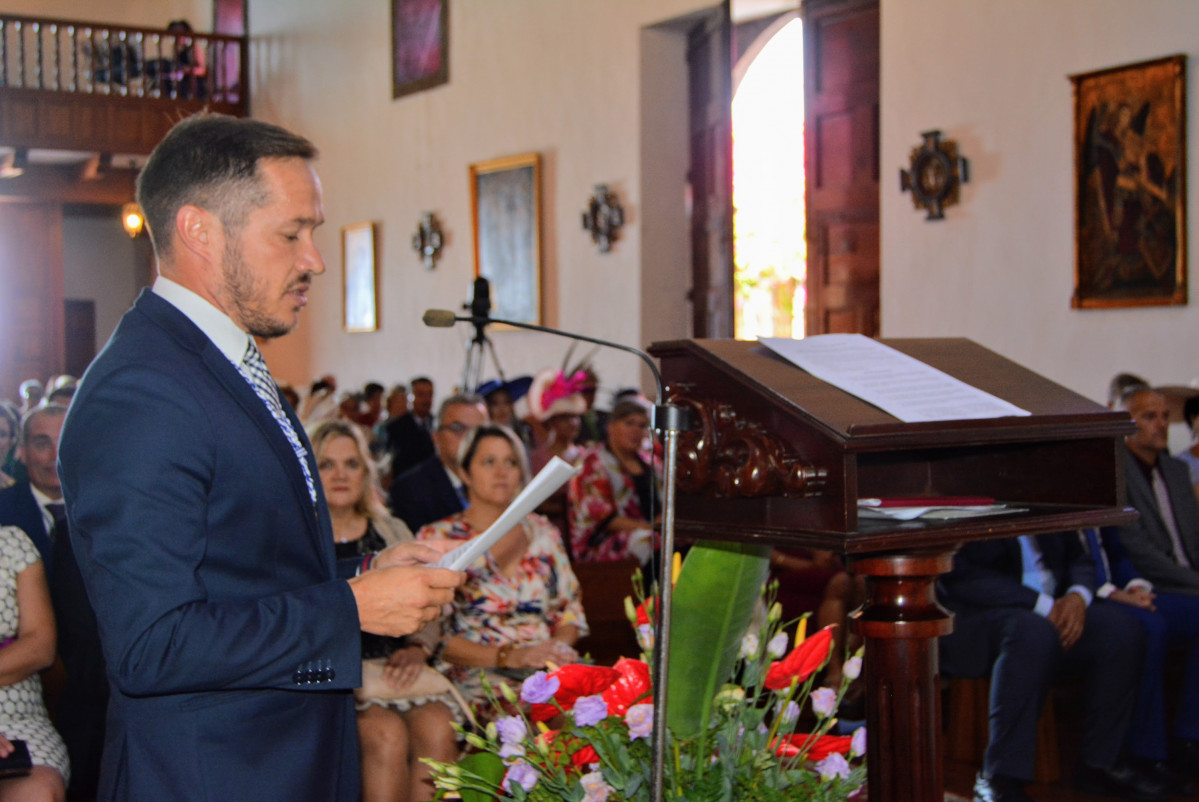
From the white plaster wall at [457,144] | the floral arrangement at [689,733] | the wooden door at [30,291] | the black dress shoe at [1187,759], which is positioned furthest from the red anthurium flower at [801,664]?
the wooden door at [30,291]

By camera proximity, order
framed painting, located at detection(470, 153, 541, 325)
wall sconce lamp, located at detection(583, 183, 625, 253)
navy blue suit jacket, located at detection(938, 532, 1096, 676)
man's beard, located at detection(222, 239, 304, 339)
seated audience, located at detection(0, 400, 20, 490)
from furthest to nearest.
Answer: framed painting, located at detection(470, 153, 541, 325), wall sconce lamp, located at detection(583, 183, 625, 253), seated audience, located at detection(0, 400, 20, 490), navy blue suit jacket, located at detection(938, 532, 1096, 676), man's beard, located at detection(222, 239, 304, 339)

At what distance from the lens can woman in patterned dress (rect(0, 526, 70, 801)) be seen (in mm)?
3094

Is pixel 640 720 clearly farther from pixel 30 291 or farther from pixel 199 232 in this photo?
pixel 30 291

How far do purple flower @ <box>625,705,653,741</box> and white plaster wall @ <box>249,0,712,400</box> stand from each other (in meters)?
7.63

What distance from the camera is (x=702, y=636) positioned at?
1575 millimetres

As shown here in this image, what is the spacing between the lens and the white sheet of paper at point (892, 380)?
1.75 metres

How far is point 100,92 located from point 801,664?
44.2 feet

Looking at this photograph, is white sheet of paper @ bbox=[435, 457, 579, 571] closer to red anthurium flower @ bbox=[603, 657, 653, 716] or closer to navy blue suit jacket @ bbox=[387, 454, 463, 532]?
red anthurium flower @ bbox=[603, 657, 653, 716]

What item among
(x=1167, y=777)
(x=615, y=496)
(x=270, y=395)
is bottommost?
(x=1167, y=777)

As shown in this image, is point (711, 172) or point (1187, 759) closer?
point (1187, 759)

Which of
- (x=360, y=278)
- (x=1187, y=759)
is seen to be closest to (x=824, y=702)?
(x=1187, y=759)

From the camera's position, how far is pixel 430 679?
12.5ft

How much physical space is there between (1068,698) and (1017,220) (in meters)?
2.59

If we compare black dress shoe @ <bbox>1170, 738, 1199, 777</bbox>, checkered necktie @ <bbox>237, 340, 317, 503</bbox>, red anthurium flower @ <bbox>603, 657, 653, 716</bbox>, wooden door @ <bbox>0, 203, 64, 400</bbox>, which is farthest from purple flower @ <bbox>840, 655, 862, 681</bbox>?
wooden door @ <bbox>0, 203, 64, 400</bbox>
